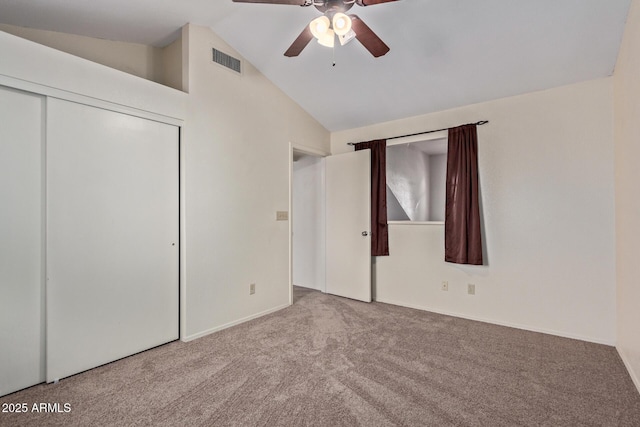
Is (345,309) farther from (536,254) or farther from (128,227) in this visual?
(128,227)

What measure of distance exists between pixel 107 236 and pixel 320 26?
218 cm

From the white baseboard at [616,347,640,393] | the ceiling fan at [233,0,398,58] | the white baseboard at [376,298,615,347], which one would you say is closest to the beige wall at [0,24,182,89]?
the ceiling fan at [233,0,398,58]

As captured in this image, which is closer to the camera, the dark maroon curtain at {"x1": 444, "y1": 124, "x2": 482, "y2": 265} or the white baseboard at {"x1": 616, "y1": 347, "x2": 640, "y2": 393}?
the white baseboard at {"x1": 616, "y1": 347, "x2": 640, "y2": 393}

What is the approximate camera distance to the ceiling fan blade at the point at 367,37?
5.85ft

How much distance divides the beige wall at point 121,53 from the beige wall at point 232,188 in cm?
38

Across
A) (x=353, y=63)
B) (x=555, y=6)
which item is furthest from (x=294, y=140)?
(x=555, y=6)

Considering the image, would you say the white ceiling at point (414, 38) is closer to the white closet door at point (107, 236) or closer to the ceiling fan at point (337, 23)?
the ceiling fan at point (337, 23)

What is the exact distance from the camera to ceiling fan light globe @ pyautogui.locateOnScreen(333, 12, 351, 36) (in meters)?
1.73

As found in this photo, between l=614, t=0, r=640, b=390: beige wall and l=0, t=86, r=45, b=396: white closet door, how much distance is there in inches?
158

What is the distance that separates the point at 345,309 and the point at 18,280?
2.94 metres

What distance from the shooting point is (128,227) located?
7.90 ft

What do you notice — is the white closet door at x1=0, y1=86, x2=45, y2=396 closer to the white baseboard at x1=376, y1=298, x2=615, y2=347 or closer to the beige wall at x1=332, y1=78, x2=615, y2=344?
the white baseboard at x1=376, y1=298, x2=615, y2=347

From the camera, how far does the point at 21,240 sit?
196 centimetres

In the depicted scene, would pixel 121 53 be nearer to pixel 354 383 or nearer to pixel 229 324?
pixel 229 324
